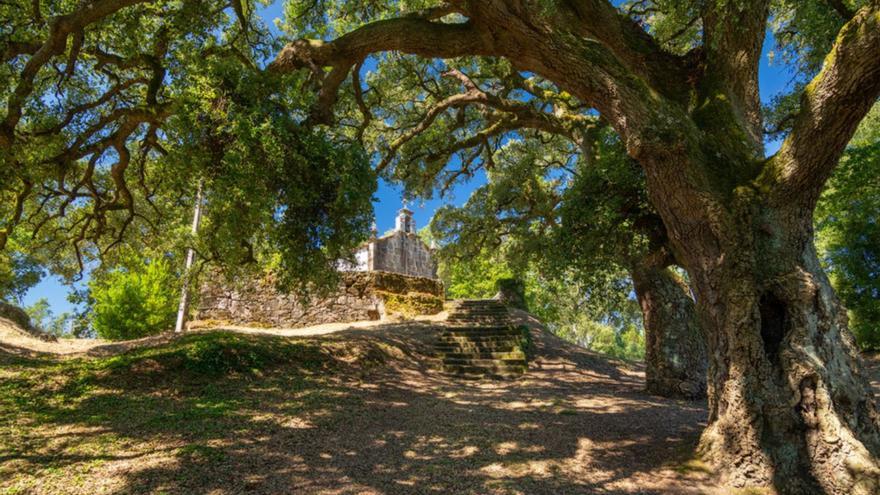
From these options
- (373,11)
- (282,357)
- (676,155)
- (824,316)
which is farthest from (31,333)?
(824,316)

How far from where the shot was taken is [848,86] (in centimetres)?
375

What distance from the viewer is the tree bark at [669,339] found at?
7.88 meters

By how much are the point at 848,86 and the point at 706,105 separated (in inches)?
→ 60.8

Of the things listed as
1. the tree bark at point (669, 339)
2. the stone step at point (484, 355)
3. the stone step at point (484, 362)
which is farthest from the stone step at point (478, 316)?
the tree bark at point (669, 339)

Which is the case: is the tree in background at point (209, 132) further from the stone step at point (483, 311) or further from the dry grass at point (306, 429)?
the stone step at point (483, 311)

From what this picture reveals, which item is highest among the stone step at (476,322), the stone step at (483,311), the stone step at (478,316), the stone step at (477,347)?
the stone step at (483,311)

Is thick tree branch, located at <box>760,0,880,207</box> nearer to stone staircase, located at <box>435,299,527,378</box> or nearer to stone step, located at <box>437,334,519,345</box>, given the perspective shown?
stone staircase, located at <box>435,299,527,378</box>

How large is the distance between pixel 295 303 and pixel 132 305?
24.4 feet

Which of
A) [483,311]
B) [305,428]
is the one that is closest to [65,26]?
[305,428]

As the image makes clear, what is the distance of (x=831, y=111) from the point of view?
3855 millimetres

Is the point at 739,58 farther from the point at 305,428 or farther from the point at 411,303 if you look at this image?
the point at 411,303

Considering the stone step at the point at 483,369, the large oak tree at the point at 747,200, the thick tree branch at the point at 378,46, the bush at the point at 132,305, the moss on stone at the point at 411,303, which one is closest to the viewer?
the large oak tree at the point at 747,200

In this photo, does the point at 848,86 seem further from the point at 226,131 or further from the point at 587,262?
the point at 226,131

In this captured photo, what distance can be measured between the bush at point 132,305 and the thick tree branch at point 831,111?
1936 cm
